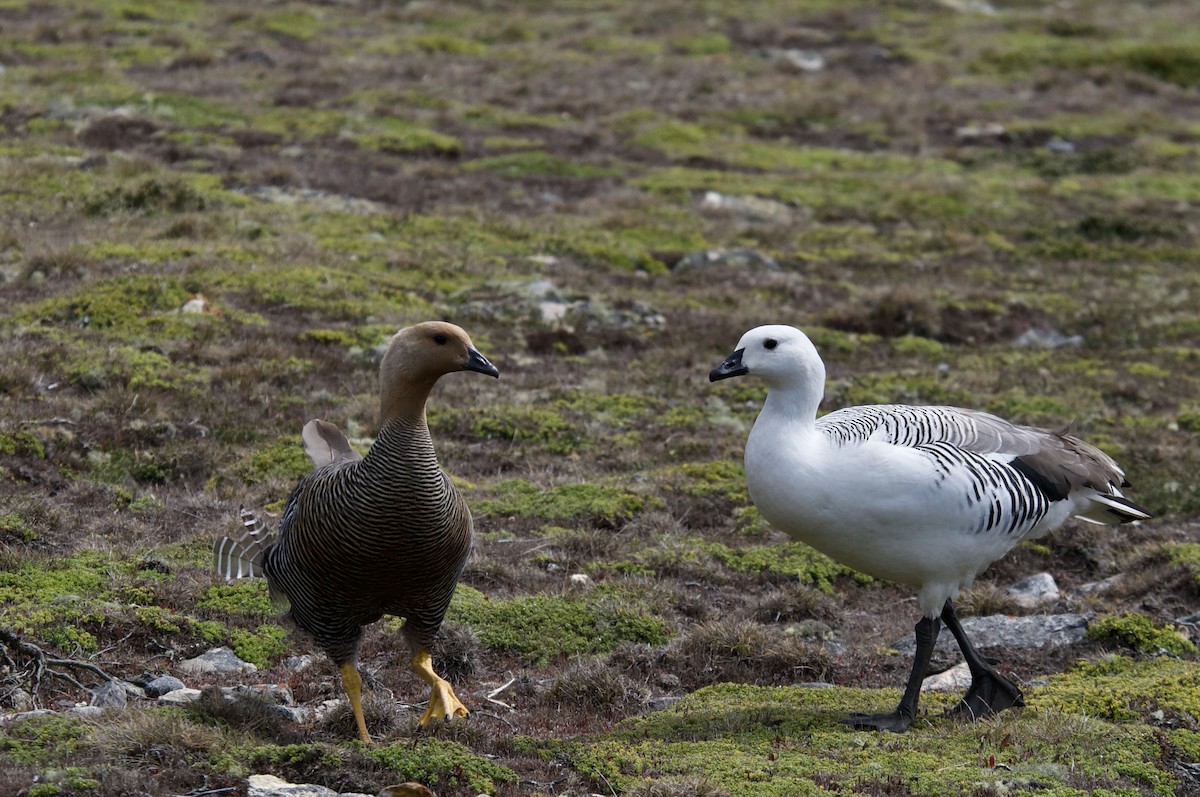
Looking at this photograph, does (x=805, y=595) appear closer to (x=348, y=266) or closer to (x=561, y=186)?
(x=348, y=266)

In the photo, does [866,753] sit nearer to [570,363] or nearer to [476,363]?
[476,363]

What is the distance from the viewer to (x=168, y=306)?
14.7 m

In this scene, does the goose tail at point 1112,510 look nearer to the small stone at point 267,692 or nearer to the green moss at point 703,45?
the small stone at point 267,692

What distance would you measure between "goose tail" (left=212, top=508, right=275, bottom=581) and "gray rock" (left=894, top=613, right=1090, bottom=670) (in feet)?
14.9

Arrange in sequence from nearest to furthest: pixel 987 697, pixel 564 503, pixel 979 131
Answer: pixel 987 697, pixel 564 503, pixel 979 131

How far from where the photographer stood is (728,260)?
792 inches

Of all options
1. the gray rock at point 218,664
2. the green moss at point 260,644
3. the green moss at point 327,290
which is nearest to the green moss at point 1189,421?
the green moss at point 327,290

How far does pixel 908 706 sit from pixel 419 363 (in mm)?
3441

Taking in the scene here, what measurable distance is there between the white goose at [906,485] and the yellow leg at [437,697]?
211 cm

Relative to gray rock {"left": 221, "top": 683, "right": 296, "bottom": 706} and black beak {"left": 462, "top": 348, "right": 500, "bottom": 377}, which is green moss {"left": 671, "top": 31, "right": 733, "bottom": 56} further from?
gray rock {"left": 221, "top": 683, "right": 296, "bottom": 706}

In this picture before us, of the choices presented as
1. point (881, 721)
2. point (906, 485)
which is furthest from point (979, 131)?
point (881, 721)

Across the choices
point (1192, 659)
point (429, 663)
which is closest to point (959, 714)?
point (1192, 659)

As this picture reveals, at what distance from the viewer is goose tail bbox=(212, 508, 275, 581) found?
7.91m

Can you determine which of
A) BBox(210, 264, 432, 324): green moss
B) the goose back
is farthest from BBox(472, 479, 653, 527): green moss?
BBox(210, 264, 432, 324): green moss
